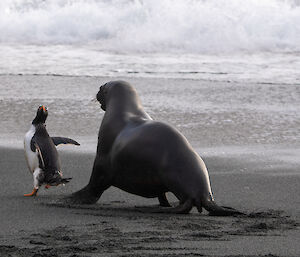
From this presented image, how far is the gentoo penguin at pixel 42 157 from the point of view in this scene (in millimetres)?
6141

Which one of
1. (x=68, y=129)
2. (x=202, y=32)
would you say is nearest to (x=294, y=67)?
(x=202, y=32)

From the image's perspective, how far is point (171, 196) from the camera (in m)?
6.11

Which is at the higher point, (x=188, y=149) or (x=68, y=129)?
(x=188, y=149)

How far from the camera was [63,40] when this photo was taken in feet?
79.1

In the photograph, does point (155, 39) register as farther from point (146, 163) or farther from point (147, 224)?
point (147, 224)

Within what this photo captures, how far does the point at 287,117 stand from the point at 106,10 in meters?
17.8

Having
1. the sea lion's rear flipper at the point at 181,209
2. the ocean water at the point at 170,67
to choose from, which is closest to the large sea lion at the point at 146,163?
the sea lion's rear flipper at the point at 181,209

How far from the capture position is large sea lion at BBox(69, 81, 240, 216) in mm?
5070

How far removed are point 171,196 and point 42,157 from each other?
1124 millimetres

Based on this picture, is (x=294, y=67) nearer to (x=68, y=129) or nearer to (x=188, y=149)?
(x=68, y=129)

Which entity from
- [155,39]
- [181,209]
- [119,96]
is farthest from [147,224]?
[155,39]

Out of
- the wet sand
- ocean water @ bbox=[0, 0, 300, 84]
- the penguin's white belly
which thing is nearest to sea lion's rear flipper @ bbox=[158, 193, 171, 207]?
the wet sand

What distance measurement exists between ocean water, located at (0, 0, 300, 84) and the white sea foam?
0.03 meters

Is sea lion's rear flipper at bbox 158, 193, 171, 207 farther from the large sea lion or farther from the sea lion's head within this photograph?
the sea lion's head
